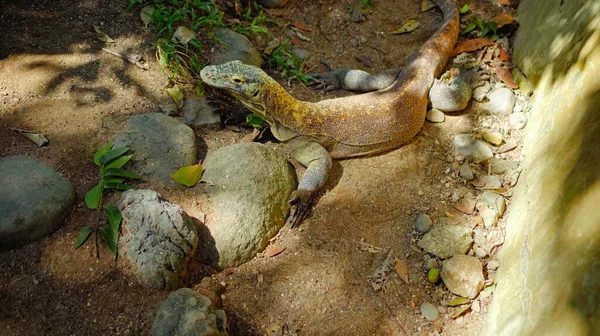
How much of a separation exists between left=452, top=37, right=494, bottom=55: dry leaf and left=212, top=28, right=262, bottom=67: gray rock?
2.54 m

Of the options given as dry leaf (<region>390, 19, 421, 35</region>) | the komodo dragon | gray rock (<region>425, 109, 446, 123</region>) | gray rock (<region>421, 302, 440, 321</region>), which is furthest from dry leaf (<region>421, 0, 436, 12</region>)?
gray rock (<region>421, 302, 440, 321</region>)

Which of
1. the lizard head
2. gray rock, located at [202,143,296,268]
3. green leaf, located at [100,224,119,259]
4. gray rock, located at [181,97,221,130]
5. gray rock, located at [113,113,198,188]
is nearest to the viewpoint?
green leaf, located at [100,224,119,259]

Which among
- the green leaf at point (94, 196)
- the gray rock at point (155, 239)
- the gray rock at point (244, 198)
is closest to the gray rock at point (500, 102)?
the gray rock at point (244, 198)

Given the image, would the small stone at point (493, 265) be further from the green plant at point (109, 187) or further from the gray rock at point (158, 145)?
the green plant at point (109, 187)

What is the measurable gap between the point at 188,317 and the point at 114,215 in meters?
1.04

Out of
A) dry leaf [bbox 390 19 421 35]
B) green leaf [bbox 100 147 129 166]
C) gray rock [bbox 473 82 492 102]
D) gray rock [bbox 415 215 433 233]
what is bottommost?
gray rock [bbox 415 215 433 233]

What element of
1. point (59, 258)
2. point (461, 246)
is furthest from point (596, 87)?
point (59, 258)

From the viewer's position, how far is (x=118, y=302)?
329 centimetres

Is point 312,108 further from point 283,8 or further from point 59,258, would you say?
point 59,258

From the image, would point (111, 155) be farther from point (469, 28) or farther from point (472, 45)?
point (469, 28)

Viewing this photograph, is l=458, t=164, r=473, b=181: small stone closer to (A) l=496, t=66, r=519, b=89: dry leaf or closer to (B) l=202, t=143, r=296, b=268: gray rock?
(A) l=496, t=66, r=519, b=89: dry leaf

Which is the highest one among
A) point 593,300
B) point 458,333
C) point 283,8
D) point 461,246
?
point 593,300

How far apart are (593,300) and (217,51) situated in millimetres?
4258

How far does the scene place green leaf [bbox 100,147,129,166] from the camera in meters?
3.92
